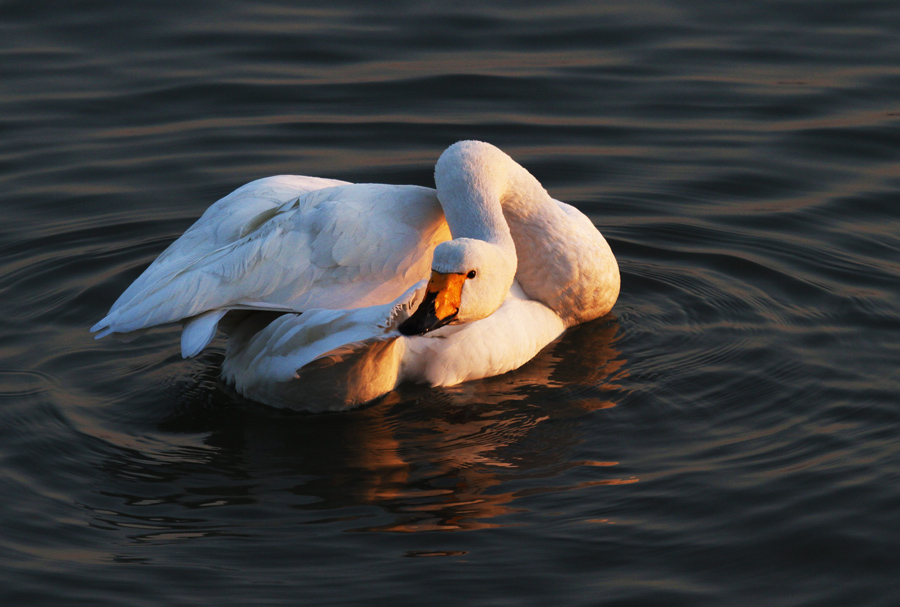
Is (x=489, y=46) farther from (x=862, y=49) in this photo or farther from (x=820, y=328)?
(x=820, y=328)

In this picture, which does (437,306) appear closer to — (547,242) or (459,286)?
(459,286)

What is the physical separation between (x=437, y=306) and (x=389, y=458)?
2.98ft

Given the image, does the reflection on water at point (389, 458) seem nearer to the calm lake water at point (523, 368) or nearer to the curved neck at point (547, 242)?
the calm lake water at point (523, 368)

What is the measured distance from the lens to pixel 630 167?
9.41m

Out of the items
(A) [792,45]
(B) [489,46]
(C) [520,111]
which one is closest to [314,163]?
(C) [520,111]

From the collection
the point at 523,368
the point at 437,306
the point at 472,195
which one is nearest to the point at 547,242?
the point at 523,368

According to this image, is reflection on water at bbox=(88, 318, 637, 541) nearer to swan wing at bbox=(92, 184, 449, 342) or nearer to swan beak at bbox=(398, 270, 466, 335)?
swan wing at bbox=(92, 184, 449, 342)

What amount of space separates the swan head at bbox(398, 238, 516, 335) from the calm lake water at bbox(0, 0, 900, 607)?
2.52ft

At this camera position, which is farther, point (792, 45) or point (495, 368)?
point (792, 45)

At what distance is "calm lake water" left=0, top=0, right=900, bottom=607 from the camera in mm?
4957

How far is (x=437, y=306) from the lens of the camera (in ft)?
17.2

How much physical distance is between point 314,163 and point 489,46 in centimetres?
273

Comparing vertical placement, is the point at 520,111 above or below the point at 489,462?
above

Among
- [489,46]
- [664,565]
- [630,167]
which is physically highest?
[489,46]
